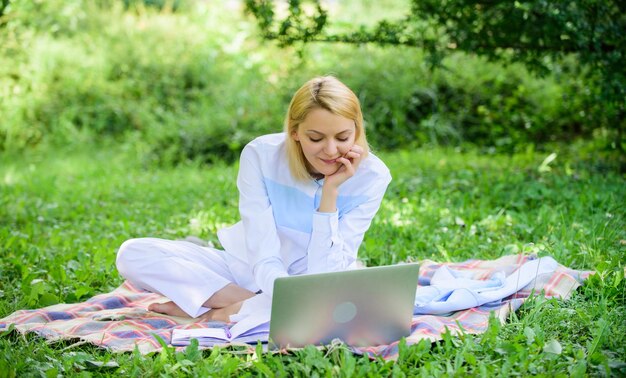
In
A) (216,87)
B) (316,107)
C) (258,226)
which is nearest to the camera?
(316,107)

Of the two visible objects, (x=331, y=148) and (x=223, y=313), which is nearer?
(x=331, y=148)

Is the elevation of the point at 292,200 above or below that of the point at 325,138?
below

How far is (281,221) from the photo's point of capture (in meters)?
3.40

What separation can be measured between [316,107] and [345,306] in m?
0.87

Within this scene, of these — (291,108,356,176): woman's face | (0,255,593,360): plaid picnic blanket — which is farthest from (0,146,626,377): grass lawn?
(291,108,356,176): woman's face

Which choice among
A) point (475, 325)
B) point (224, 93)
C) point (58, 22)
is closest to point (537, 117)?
point (224, 93)

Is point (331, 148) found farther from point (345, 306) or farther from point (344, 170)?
point (345, 306)

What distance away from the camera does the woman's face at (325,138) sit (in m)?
3.12

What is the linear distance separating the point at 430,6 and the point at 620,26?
4.75 feet

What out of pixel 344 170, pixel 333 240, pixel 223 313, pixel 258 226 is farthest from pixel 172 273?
pixel 344 170

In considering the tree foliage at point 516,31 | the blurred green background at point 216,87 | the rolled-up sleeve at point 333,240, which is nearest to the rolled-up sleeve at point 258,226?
the rolled-up sleeve at point 333,240

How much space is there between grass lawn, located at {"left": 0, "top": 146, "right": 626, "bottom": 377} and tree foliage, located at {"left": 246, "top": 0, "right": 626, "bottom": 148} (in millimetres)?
924

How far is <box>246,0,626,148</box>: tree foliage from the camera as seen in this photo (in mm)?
5391

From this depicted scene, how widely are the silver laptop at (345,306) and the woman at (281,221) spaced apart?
15.8 inches
